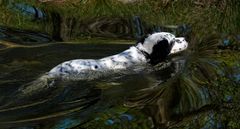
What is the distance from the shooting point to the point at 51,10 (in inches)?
389

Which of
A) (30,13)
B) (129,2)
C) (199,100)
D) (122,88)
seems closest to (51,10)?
(30,13)

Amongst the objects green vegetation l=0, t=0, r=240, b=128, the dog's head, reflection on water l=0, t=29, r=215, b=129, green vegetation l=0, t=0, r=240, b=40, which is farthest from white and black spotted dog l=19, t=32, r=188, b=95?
green vegetation l=0, t=0, r=240, b=40

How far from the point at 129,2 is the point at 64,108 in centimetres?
455

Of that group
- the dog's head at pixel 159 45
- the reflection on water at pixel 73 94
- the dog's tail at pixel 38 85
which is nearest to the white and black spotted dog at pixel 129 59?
the dog's head at pixel 159 45

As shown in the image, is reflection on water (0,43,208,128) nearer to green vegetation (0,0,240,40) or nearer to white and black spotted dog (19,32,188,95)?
white and black spotted dog (19,32,188,95)

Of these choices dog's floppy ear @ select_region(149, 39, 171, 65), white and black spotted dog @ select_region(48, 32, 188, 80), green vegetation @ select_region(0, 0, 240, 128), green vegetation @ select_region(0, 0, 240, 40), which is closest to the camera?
green vegetation @ select_region(0, 0, 240, 128)

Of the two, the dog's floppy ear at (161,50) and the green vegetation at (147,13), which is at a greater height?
the green vegetation at (147,13)

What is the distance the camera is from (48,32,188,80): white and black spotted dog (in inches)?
281

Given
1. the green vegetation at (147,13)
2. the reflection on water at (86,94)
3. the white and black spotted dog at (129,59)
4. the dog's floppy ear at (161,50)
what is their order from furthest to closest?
the green vegetation at (147,13) → the dog's floppy ear at (161,50) → the white and black spotted dog at (129,59) → the reflection on water at (86,94)

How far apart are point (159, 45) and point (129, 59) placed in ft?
1.62

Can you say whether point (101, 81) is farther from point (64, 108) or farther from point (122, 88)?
point (64, 108)

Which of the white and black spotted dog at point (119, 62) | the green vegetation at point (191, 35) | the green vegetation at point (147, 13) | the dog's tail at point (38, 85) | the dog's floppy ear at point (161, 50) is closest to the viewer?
the green vegetation at point (191, 35)

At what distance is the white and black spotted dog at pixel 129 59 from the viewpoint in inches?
281

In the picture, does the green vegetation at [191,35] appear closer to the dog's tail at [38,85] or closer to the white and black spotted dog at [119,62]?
the white and black spotted dog at [119,62]
